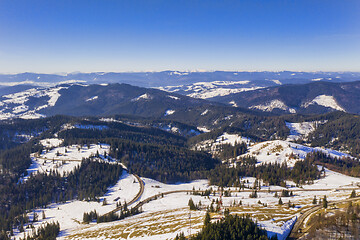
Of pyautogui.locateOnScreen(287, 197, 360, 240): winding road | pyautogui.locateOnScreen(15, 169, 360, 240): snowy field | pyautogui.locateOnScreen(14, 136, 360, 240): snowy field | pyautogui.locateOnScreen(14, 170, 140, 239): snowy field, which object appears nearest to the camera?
pyautogui.locateOnScreen(287, 197, 360, 240): winding road

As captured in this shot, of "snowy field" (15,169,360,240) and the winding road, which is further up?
the winding road

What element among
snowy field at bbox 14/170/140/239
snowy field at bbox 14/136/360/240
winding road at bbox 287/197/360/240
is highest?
winding road at bbox 287/197/360/240

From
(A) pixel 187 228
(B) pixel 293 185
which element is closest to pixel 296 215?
(A) pixel 187 228

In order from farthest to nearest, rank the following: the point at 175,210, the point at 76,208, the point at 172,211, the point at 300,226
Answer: the point at 76,208
the point at 175,210
the point at 172,211
the point at 300,226

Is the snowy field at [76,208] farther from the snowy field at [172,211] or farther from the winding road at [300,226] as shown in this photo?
the winding road at [300,226]

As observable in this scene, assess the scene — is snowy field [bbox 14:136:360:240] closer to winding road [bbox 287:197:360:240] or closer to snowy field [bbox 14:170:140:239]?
snowy field [bbox 14:170:140:239]

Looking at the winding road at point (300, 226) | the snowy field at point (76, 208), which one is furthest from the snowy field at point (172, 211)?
the winding road at point (300, 226)

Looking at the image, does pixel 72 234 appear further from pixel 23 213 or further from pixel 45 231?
pixel 23 213

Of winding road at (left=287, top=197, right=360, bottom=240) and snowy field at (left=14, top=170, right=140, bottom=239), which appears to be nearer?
winding road at (left=287, top=197, right=360, bottom=240)

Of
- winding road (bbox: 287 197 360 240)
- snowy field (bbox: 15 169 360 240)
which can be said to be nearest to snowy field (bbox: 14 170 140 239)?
snowy field (bbox: 15 169 360 240)

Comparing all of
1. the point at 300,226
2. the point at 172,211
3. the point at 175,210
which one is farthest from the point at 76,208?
the point at 300,226

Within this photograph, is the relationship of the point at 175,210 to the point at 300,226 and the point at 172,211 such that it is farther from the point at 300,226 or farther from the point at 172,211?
the point at 300,226
